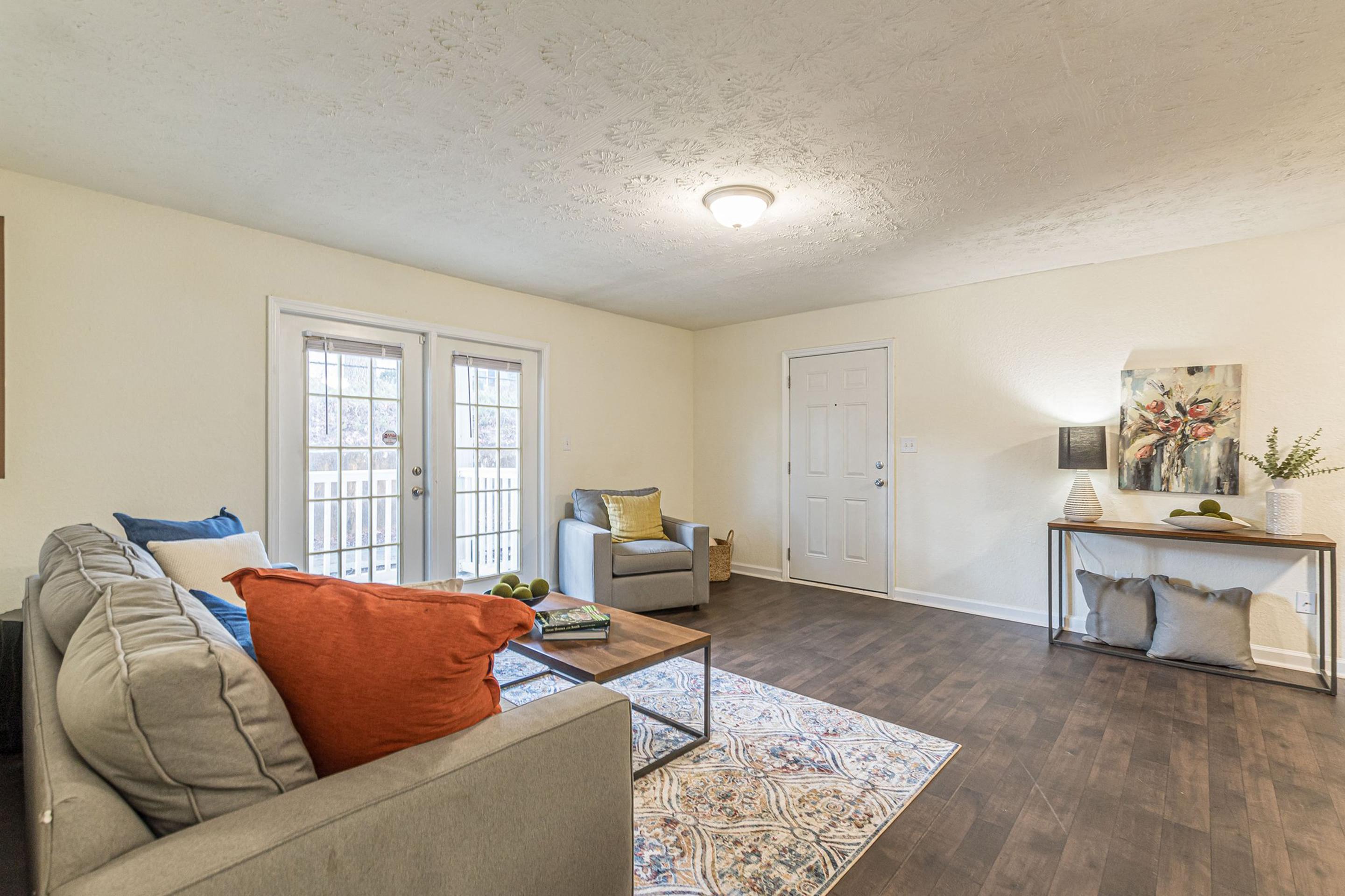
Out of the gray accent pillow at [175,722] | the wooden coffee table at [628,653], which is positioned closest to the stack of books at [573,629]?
the wooden coffee table at [628,653]

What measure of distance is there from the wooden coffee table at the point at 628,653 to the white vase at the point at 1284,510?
10.3 feet

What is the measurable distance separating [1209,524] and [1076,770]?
6.32ft

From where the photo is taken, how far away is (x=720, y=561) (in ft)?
17.7

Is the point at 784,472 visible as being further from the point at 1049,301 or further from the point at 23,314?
the point at 23,314

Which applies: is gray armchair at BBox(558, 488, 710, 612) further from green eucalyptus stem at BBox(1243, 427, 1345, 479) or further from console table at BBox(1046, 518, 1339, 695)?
green eucalyptus stem at BBox(1243, 427, 1345, 479)

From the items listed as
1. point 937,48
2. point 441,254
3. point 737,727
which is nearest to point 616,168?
point 937,48

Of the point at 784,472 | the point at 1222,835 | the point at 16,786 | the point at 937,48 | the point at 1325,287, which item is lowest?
the point at 1222,835

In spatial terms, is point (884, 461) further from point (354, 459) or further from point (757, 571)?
point (354, 459)

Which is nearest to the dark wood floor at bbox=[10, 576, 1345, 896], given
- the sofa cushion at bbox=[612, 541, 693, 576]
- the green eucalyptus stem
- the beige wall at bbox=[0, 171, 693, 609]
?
the sofa cushion at bbox=[612, 541, 693, 576]

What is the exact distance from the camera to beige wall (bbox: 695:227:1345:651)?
3318mm

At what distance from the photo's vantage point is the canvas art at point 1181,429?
3479 mm

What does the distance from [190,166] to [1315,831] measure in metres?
4.76

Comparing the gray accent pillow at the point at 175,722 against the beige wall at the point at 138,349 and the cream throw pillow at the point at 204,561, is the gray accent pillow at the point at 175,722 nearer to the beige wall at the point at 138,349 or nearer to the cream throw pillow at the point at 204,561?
the cream throw pillow at the point at 204,561

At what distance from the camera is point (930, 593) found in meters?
4.61
